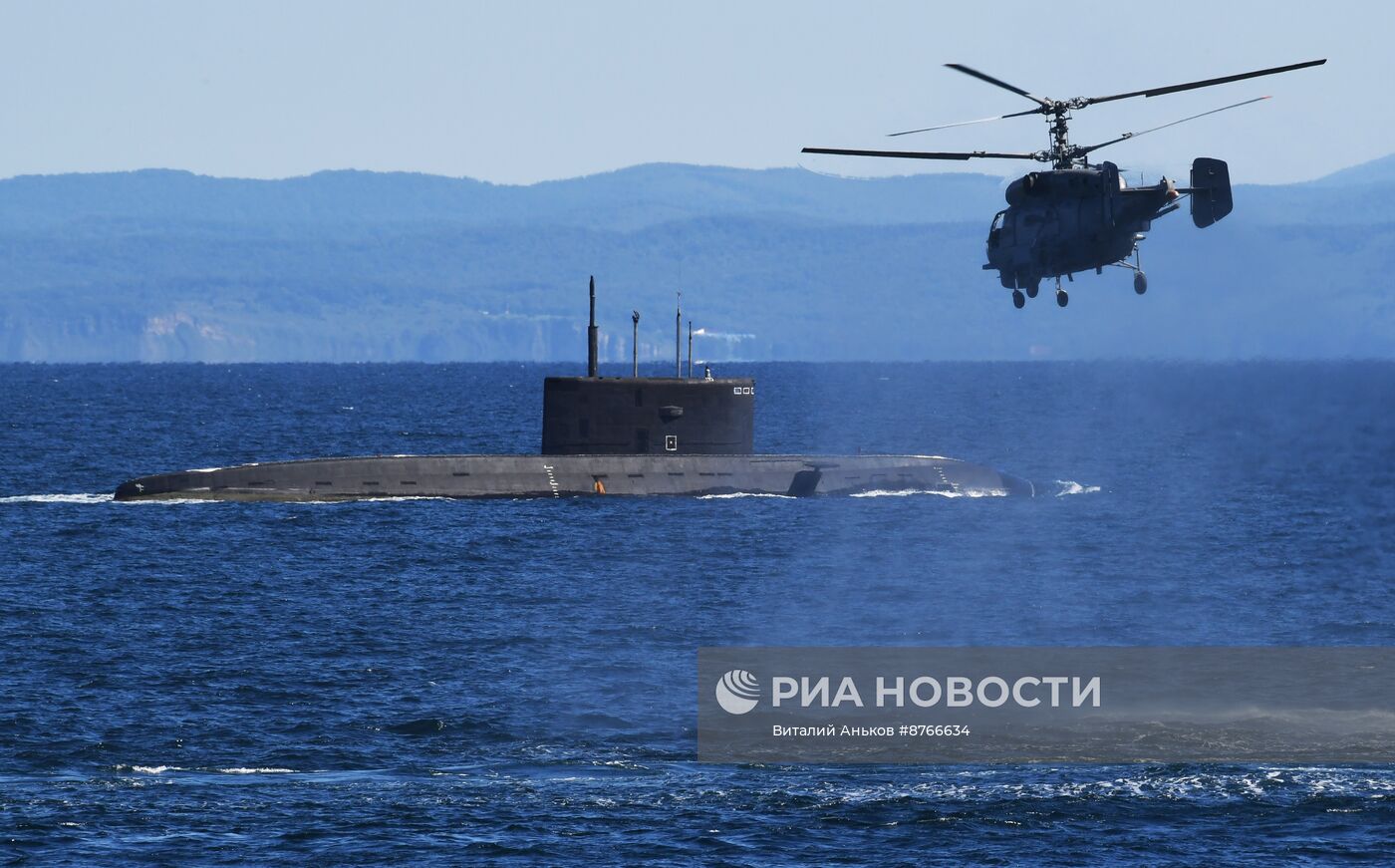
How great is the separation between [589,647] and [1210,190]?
67.9 feet

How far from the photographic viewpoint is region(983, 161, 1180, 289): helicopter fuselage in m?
41.7

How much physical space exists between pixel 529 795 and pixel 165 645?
60.5 feet

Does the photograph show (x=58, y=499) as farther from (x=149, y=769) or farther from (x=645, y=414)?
(x=149, y=769)

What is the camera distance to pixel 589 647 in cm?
5181

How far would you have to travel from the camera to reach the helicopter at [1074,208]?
40.6 metres

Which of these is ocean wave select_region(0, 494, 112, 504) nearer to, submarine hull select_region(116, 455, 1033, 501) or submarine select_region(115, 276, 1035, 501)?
submarine hull select_region(116, 455, 1033, 501)

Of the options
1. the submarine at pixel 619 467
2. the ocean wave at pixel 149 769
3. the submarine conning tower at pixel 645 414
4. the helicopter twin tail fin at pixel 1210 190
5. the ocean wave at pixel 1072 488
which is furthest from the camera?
the ocean wave at pixel 1072 488

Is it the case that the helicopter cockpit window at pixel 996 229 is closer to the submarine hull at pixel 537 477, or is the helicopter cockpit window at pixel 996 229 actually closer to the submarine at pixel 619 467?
the submarine at pixel 619 467

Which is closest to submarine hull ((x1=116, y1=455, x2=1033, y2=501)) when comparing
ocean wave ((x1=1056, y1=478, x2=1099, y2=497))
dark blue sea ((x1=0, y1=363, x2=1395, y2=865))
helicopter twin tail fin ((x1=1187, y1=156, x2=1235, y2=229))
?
dark blue sea ((x1=0, y1=363, x2=1395, y2=865))

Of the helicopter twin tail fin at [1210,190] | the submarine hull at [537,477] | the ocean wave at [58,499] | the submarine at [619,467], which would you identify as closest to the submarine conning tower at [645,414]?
the submarine at [619,467]

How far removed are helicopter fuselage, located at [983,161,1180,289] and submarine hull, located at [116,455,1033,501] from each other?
3460 centimetres

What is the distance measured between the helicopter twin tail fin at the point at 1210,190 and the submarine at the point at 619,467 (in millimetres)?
34360

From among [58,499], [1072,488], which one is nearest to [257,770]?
[58,499]

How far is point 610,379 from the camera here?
74.4m
